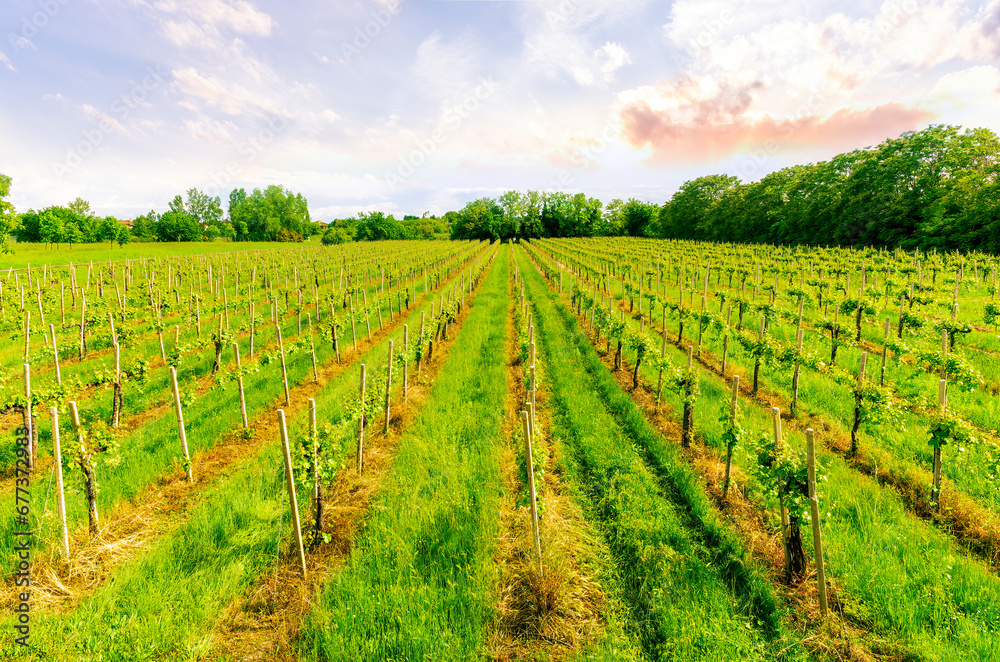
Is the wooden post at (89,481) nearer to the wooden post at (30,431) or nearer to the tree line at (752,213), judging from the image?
the wooden post at (30,431)

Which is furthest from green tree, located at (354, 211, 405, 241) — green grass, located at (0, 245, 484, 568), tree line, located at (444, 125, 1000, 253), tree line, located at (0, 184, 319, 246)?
green grass, located at (0, 245, 484, 568)

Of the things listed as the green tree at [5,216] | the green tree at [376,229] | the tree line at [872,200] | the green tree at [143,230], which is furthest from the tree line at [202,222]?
the tree line at [872,200]

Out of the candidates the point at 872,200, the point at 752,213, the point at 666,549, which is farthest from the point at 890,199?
the point at 666,549

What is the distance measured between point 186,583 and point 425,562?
2732 mm

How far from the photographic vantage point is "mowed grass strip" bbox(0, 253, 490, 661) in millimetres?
3863

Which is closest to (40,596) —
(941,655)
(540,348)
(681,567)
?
(681,567)

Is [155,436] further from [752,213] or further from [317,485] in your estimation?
[752,213]

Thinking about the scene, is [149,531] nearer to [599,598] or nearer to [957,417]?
[599,598]

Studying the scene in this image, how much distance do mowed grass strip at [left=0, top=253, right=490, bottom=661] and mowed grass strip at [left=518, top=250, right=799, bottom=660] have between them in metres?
4.61

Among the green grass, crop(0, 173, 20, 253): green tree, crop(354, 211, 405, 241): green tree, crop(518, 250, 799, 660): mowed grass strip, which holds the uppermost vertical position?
crop(354, 211, 405, 241): green tree

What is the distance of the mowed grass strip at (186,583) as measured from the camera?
12.7 feet

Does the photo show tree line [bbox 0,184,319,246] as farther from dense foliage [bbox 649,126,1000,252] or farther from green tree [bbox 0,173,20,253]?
dense foliage [bbox 649,126,1000,252]

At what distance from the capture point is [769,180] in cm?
7169

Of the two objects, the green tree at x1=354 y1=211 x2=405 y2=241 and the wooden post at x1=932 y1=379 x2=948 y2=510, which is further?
the green tree at x1=354 y1=211 x2=405 y2=241
